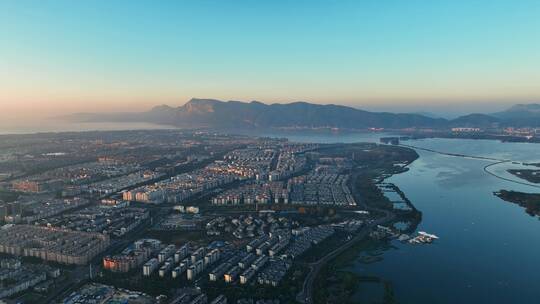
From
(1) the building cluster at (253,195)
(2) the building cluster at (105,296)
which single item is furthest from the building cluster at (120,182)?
(2) the building cluster at (105,296)

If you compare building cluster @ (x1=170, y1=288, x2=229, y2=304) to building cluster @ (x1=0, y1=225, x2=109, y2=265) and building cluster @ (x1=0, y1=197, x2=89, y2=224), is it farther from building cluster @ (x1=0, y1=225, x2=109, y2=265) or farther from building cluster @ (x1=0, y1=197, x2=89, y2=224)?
building cluster @ (x1=0, y1=197, x2=89, y2=224)

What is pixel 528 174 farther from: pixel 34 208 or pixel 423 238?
pixel 34 208

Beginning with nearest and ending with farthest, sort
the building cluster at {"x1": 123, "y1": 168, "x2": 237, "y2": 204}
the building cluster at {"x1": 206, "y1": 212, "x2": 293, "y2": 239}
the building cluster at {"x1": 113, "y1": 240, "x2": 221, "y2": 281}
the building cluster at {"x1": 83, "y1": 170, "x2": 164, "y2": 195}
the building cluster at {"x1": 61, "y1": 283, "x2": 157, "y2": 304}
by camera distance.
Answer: the building cluster at {"x1": 61, "y1": 283, "x2": 157, "y2": 304}, the building cluster at {"x1": 113, "y1": 240, "x2": 221, "y2": 281}, the building cluster at {"x1": 206, "y1": 212, "x2": 293, "y2": 239}, the building cluster at {"x1": 123, "y1": 168, "x2": 237, "y2": 204}, the building cluster at {"x1": 83, "y1": 170, "x2": 164, "y2": 195}

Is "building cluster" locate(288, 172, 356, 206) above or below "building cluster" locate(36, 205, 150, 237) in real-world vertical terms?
above

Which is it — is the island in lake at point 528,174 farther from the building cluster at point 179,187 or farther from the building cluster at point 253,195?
the building cluster at point 179,187

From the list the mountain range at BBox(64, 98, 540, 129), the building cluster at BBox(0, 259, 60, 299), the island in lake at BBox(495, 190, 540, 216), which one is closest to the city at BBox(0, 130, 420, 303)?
the building cluster at BBox(0, 259, 60, 299)

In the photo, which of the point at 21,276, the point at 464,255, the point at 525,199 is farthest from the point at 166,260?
the point at 525,199
